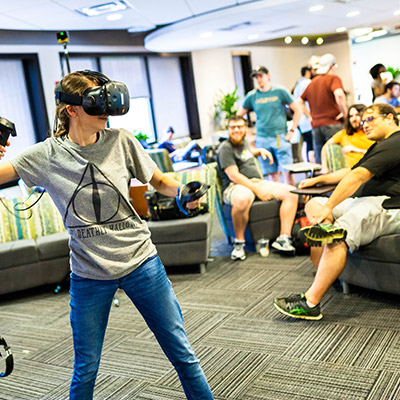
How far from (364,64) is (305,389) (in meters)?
14.8

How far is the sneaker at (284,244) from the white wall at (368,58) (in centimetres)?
1157

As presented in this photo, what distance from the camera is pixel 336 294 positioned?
3.63 metres

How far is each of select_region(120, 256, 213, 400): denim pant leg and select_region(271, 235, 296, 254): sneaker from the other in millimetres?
2901

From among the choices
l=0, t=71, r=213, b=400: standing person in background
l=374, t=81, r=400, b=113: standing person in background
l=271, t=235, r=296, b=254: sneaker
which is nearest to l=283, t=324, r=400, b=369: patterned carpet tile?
l=0, t=71, r=213, b=400: standing person in background

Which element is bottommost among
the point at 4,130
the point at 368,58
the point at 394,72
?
the point at 4,130

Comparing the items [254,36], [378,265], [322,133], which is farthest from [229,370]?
[254,36]

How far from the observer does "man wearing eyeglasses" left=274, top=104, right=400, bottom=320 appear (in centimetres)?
324

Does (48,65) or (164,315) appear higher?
(48,65)

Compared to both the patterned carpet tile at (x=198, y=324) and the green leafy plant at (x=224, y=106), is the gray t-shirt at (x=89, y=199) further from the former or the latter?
the green leafy plant at (x=224, y=106)

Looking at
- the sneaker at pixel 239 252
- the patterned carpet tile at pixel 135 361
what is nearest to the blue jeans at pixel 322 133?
the sneaker at pixel 239 252

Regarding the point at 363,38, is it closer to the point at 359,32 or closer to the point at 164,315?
the point at 359,32

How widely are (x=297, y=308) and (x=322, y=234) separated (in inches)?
18.8

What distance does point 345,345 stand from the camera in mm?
2889

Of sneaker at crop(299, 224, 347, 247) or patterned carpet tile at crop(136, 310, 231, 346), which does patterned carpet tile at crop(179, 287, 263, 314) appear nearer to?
patterned carpet tile at crop(136, 310, 231, 346)
